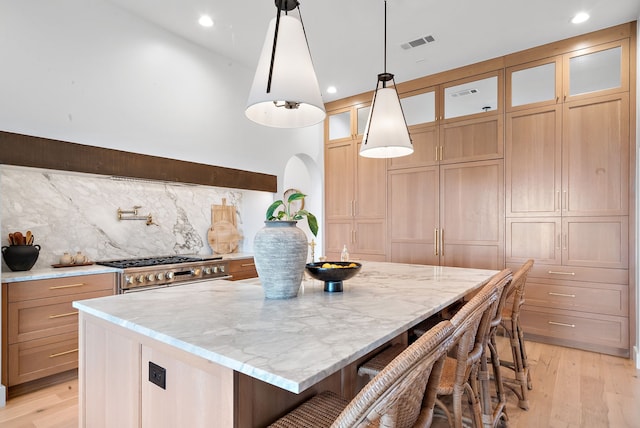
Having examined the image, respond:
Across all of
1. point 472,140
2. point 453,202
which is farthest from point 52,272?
point 472,140

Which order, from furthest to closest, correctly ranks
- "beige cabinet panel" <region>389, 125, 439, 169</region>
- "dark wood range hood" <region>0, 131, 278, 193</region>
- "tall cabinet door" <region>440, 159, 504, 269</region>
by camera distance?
"beige cabinet panel" <region>389, 125, 439, 169</region> → "tall cabinet door" <region>440, 159, 504, 269</region> → "dark wood range hood" <region>0, 131, 278, 193</region>

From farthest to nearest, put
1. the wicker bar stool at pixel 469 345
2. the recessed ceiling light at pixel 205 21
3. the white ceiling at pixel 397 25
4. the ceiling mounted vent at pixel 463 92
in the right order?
the ceiling mounted vent at pixel 463 92, the recessed ceiling light at pixel 205 21, the white ceiling at pixel 397 25, the wicker bar stool at pixel 469 345

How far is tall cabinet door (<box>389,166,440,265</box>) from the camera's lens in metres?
4.18

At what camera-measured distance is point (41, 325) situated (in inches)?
94.0

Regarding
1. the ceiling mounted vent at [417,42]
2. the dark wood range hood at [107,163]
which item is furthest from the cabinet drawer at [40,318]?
the ceiling mounted vent at [417,42]

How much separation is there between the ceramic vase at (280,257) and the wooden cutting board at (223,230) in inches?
104

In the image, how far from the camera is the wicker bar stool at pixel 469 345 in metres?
1.11

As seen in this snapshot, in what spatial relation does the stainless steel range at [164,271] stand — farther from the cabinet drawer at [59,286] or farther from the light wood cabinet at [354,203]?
the light wood cabinet at [354,203]

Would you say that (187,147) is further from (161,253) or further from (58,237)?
(58,237)

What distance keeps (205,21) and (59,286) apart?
249 cm

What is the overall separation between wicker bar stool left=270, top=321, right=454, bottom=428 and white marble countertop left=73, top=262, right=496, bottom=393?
145mm

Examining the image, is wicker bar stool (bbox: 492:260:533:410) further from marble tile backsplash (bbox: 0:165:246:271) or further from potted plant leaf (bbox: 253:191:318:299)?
marble tile backsplash (bbox: 0:165:246:271)

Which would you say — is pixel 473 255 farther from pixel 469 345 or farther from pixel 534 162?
pixel 469 345

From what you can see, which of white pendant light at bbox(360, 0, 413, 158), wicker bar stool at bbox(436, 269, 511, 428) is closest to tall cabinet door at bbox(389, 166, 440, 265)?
white pendant light at bbox(360, 0, 413, 158)
